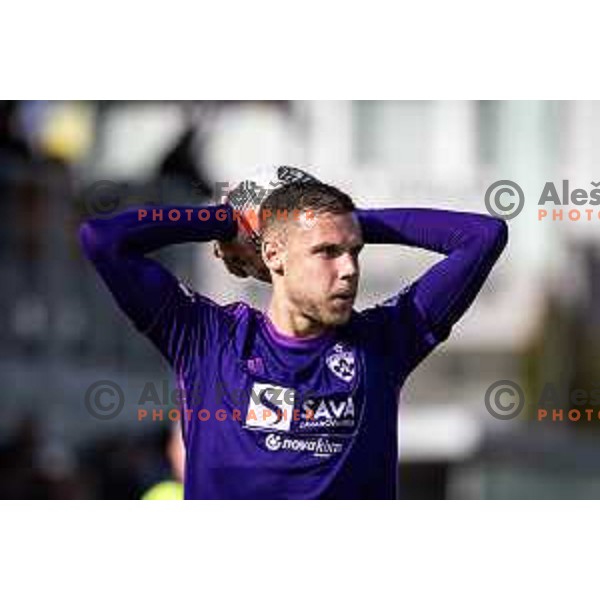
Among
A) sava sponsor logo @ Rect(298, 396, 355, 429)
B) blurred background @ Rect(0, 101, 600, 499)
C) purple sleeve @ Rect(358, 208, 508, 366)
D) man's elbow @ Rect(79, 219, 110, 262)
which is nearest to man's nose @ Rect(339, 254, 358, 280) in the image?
purple sleeve @ Rect(358, 208, 508, 366)

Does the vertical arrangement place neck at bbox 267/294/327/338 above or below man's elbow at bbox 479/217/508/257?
below

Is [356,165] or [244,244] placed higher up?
[356,165]

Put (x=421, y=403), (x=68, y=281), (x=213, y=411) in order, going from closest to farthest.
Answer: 1. (x=213, y=411)
2. (x=68, y=281)
3. (x=421, y=403)

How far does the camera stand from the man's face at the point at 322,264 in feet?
22.0

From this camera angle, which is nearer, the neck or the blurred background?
the neck

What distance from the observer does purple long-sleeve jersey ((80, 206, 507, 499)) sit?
21.9 ft

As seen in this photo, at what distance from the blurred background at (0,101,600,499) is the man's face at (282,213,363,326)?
40 centimetres

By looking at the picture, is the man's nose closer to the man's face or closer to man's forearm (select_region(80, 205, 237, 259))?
the man's face

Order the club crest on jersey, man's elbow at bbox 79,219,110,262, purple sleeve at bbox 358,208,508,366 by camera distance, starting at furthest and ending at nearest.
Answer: purple sleeve at bbox 358,208,508,366 → the club crest on jersey → man's elbow at bbox 79,219,110,262

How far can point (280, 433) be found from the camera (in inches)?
263

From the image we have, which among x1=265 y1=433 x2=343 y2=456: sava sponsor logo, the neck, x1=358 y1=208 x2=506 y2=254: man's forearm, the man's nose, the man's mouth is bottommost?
x1=265 y1=433 x2=343 y2=456: sava sponsor logo
